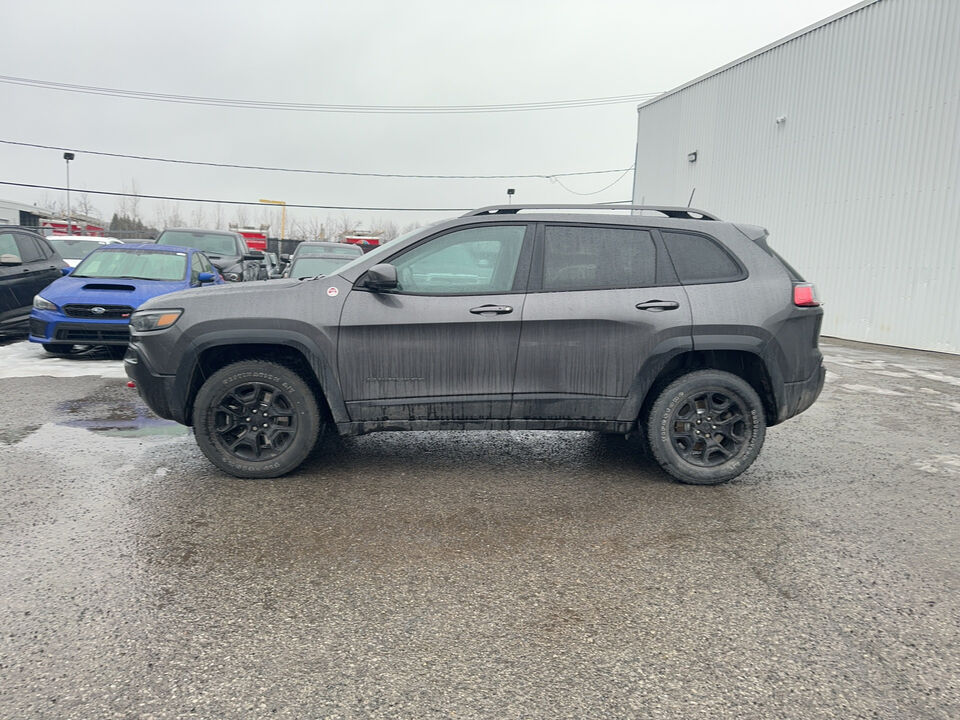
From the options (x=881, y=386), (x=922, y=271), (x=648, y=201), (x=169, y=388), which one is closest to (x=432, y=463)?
(x=169, y=388)

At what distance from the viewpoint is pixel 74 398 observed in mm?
6996

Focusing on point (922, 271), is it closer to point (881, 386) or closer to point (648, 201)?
point (881, 386)

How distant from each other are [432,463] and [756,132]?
17456 mm

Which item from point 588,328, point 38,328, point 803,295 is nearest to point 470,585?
point 588,328

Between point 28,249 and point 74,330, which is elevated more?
point 28,249

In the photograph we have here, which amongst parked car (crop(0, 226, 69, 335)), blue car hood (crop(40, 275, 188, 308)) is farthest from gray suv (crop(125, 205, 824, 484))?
parked car (crop(0, 226, 69, 335))

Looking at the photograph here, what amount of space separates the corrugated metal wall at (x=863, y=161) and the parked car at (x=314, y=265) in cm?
1136

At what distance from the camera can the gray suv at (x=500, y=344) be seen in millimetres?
4516

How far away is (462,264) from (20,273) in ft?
30.3

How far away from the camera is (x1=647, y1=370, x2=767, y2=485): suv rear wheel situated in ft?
15.3

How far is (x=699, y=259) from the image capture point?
188 inches

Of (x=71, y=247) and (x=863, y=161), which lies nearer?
(x=863, y=161)

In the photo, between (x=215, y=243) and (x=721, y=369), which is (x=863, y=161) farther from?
(x=215, y=243)

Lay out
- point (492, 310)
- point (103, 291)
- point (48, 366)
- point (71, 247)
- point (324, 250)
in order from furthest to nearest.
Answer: point (71, 247), point (324, 250), point (103, 291), point (48, 366), point (492, 310)
